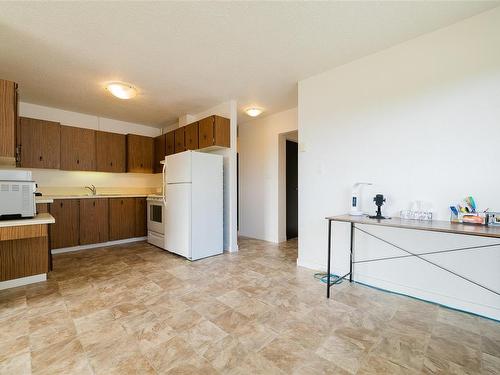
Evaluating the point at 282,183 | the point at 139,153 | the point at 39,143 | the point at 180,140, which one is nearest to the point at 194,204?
the point at 180,140

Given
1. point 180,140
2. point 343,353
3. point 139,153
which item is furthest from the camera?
point 139,153

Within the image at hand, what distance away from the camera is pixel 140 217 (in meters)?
4.72

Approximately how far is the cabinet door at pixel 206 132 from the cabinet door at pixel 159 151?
1.27 metres

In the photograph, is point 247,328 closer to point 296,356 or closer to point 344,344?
point 296,356

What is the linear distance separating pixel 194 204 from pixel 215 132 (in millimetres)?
1223

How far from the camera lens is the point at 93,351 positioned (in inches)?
60.2

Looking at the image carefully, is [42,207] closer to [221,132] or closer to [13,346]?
[13,346]

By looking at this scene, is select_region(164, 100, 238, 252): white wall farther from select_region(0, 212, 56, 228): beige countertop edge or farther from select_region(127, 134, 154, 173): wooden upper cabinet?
select_region(0, 212, 56, 228): beige countertop edge

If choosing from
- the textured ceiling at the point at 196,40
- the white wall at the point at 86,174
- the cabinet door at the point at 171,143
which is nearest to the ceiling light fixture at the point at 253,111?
the textured ceiling at the point at 196,40

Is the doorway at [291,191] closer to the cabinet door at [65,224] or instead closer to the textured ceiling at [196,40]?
the textured ceiling at [196,40]

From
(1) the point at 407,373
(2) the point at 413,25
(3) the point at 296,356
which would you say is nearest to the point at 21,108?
(3) the point at 296,356

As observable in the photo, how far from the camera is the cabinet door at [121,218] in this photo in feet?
14.3

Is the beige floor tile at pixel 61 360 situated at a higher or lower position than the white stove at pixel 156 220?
lower

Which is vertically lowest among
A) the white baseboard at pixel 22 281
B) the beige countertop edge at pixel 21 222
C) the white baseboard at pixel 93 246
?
the white baseboard at pixel 93 246
